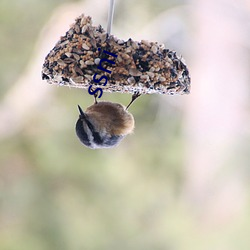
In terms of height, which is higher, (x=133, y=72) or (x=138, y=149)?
(x=138, y=149)

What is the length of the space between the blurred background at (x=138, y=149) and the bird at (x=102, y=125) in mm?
1967

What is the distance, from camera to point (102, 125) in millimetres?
1394

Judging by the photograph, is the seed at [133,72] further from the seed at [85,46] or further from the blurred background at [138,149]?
the blurred background at [138,149]

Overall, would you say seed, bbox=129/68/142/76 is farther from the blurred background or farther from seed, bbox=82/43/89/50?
the blurred background

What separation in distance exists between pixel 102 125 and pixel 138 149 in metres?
2.38

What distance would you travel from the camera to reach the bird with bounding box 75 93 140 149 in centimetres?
137

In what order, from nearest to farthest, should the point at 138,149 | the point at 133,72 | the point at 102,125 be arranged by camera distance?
the point at 133,72
the point at 102,125
the point at 138,149

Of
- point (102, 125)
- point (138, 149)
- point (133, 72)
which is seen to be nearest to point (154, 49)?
point (133, 72)

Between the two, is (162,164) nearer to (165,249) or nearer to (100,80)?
(165,249)

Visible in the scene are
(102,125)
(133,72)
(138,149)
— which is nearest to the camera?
(133,72)

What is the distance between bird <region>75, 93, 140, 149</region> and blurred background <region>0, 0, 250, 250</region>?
6.45 ft

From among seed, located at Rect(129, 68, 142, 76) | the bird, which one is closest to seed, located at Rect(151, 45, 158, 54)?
seed, located at Rect(129, 68, 142, 76)

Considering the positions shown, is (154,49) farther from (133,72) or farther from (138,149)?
(138,149)

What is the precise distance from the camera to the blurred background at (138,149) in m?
3.43
